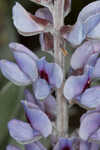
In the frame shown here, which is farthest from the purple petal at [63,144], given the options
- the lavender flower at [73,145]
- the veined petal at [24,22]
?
the veined petal at [24,22]

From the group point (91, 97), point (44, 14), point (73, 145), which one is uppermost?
point (44, 14)

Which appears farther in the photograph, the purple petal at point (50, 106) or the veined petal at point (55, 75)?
the purple petal at point (50, 106)

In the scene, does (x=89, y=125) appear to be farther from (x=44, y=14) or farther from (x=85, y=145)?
(x=44, y=14)

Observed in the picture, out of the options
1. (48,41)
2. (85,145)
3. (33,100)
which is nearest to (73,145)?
(85,145)

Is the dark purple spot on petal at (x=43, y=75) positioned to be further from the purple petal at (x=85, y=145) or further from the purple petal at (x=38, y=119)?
the purple petal at (x=85, y=145)

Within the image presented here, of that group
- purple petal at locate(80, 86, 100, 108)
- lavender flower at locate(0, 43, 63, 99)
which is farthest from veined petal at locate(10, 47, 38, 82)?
purple petal at locate(80, 86, 100, 108)
